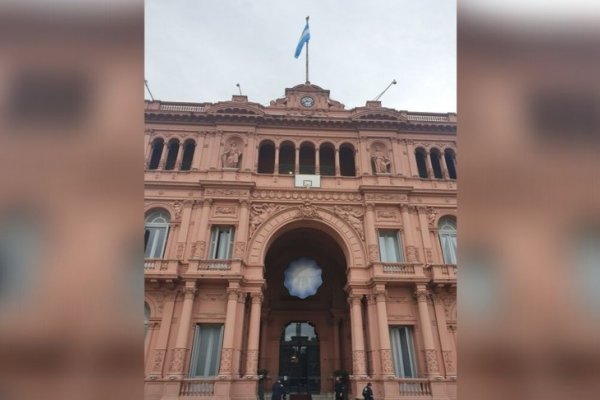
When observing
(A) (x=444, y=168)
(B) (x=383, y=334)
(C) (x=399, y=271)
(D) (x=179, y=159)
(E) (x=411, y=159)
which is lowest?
(B) (x=383, y=334)

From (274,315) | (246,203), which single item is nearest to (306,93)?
(246,203)

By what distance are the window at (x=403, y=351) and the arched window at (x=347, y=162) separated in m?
10.4

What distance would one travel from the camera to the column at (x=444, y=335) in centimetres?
1703

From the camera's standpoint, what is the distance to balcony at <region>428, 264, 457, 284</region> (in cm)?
1847

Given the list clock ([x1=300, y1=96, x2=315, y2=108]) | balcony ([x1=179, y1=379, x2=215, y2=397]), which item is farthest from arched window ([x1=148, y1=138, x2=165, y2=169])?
balcony ([x1=179, y1=379, x2=215, y2=397])

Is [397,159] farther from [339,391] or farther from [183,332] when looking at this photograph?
[183,332]

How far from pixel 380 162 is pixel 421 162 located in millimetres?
3658

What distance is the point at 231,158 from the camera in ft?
71.2

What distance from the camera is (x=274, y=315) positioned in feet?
76.0

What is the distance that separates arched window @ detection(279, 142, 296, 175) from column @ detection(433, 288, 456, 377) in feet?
38.3

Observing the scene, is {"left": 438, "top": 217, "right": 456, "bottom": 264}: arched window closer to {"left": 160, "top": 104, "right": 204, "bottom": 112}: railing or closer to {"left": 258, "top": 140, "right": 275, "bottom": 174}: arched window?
{"left": 258, "top": 140, "right": 275, "bottom": 174}: arched window

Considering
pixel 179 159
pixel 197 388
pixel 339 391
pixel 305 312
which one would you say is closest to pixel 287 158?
pixel 179 159

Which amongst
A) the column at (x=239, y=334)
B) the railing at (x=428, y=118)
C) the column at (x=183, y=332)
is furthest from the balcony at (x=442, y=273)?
the column at (x=183, y=332)
